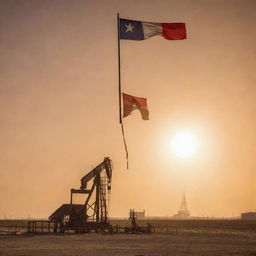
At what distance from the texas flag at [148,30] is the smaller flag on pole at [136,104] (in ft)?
16.3

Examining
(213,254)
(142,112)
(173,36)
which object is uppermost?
(173,36)

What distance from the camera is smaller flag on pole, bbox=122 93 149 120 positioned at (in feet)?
116

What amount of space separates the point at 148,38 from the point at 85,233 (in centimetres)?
2122

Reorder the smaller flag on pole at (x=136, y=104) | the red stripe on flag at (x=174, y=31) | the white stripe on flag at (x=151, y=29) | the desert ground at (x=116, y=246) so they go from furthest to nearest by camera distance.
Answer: the smaller flag on pole at (x=136, y=104) → the white stripe on flag at (x=151, y=29) → the red stripe on flag at (x=174, y=31) → the desert ground at (x=116, y=246)

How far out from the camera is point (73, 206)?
46.8 metres

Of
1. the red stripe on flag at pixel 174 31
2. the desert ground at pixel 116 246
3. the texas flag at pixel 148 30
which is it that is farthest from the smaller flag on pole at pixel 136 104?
the desert ground at pixel 116 246

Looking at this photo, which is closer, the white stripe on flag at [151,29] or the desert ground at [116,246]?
the desert ground at [116,246]

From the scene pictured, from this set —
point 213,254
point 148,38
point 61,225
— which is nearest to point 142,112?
point 148,38

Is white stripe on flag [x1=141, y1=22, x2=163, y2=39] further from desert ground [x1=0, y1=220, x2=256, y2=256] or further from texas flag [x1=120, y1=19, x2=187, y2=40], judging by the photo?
desert ground [x1=0, y1=220, x2=256, y2=256]

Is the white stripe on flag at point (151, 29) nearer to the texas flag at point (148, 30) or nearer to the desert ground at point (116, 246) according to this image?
the texas flag at point (148, 30)

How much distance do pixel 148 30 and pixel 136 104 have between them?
599 centimetres

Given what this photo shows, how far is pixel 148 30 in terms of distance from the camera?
105 ft

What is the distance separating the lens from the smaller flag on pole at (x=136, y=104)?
3522 cm

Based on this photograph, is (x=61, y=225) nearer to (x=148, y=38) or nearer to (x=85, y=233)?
(x=85, y=233)
